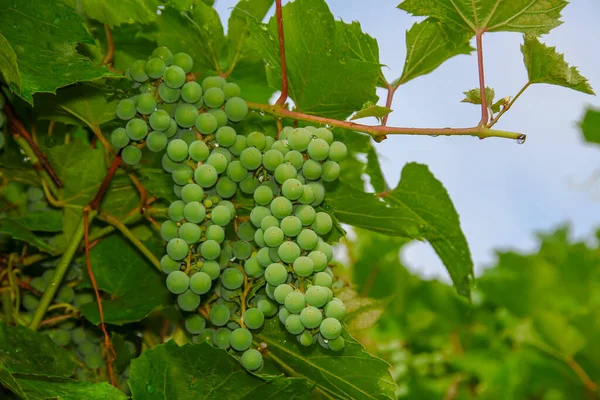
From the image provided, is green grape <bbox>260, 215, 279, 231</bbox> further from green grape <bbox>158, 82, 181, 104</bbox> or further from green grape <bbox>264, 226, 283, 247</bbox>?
green grape <bbox>158, 82, 181, 104</bbox>

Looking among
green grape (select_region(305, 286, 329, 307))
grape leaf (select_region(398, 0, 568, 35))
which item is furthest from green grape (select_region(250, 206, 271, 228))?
grape leaf (select_region(398, 0, 568, 35))

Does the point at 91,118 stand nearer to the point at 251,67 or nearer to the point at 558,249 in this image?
the point at 251,67

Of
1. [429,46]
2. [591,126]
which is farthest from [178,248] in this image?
[591,126]

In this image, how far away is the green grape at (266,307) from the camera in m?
0.85

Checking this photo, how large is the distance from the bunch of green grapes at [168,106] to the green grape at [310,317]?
0.27m

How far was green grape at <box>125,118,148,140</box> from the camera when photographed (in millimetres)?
878

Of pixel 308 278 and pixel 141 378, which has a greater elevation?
pixel 308 278

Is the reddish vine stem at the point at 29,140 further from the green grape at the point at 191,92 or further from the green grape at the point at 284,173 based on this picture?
the green grape at the point at 284,173

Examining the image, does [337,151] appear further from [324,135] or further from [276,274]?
[276,274]

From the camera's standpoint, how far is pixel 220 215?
84 cm

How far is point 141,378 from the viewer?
31.7 inches

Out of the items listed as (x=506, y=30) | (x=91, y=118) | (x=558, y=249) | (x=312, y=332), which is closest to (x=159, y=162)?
(x=91, y=118)

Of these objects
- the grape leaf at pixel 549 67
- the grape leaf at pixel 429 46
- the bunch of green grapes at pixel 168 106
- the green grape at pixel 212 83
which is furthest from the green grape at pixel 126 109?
the grape leaf at pixel 549 67

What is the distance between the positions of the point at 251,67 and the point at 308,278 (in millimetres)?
523
